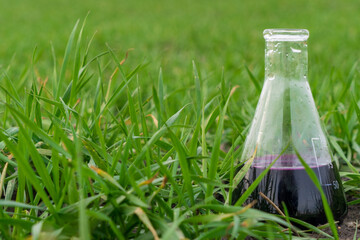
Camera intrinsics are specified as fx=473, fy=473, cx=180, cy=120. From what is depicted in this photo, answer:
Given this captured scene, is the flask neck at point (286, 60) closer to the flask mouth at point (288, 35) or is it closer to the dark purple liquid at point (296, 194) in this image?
the flask mouth at point (288, 35)

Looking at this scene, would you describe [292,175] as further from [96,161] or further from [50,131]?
[50,131]

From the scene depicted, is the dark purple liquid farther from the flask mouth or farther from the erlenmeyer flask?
the flask mouth

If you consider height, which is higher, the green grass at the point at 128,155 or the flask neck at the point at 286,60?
the flask neck at the point at 286,60

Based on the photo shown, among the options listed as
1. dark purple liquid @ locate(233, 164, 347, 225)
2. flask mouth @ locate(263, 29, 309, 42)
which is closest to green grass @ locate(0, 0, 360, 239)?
dark purple liquid @ locate(233, 164, 347, 225)

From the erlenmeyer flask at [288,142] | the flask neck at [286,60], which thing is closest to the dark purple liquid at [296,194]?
the erlenmeyer flask at [288,142]

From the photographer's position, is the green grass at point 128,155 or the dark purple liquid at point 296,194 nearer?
the green grass at point 128,155

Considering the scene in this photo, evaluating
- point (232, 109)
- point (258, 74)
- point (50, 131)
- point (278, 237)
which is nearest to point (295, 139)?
point (278, 237)

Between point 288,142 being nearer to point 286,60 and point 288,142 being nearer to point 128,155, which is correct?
point 286,60

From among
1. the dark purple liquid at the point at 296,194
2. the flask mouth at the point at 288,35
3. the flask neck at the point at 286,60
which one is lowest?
the dark purple liquid at the point at 296,194
